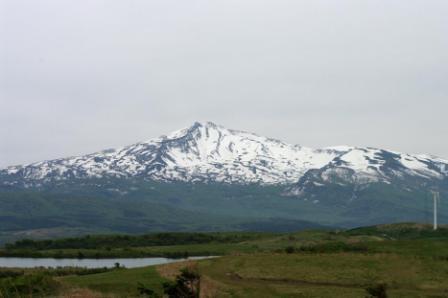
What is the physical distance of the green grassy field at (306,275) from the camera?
56000 mm

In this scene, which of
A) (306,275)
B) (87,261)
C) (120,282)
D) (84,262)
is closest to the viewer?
(120,282)

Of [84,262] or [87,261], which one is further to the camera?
[87,261]

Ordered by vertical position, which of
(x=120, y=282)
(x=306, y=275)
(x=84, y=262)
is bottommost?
(x=84, y=262)

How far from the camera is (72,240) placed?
487 feet

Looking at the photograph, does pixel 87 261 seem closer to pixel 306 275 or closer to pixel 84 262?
pixel 84 262

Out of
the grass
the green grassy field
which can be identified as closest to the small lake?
the green grassy field

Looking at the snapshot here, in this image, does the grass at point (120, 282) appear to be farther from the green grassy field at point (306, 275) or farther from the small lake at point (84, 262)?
the small lake at point (84, 262)

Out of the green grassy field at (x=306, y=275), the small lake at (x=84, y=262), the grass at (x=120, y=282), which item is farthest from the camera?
the small lake at (x=84, y=262)

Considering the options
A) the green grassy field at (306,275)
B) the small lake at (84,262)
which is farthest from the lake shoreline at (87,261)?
the green grassy field at (306,275)

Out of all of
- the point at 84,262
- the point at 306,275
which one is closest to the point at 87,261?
the point at 84,262

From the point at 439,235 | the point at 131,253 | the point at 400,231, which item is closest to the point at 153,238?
the point at 131,253

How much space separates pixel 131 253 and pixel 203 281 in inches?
2265

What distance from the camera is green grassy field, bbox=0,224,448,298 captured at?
184 feet

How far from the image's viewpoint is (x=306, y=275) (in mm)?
64500
